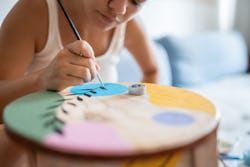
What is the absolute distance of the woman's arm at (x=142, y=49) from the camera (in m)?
0.98

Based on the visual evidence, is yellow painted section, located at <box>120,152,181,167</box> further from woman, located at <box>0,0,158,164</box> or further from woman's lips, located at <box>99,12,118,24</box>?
woman's lips, located at <box>99,12,118,24</box>

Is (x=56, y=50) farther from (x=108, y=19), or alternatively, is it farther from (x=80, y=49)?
(x=80, y=49)

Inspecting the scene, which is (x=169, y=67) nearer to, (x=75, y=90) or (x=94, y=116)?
(x=75, y=90)

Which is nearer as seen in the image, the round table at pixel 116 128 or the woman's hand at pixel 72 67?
the round table at pixel 116 128

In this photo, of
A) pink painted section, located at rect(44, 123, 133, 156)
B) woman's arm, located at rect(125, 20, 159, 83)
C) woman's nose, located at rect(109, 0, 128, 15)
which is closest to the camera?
pink painted section, located at rect(44, 123, 133, 156)

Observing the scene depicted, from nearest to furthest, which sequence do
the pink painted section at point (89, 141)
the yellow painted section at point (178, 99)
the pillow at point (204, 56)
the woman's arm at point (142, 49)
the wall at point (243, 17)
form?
the pink painted section at point (89, 141) < the yellow painted section at point (178, 99) < the woman's arm at point (142, 49) < the pillow at point (204, 56) < the wall at point (243, 17)

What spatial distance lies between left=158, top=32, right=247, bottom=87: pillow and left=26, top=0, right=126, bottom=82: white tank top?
0.73 m

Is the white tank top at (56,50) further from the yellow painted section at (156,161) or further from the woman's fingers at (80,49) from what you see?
the yellow painted section at (156,161)

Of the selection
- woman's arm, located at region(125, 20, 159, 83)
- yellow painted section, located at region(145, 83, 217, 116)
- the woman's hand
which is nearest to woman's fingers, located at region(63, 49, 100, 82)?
the woman's hand

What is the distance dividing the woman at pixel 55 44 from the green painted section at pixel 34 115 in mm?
40

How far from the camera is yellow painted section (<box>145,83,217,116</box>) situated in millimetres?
509

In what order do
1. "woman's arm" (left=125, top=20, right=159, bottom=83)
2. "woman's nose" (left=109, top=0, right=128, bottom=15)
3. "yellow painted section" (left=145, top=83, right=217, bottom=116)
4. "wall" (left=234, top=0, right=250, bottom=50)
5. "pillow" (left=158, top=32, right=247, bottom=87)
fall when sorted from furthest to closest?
"wall" (left=234, top=0, right=250, bottom=50) < "pillow" (left=158, top=32, right=247, bottom=87) < "woman's arm" (left=125, top=20, right=159, bottom=83) < "woman's nose" (left=109, top=0, right=128, bottom=15) < "yellow painted section" (left=145, top=83, right=217, bottom=116)

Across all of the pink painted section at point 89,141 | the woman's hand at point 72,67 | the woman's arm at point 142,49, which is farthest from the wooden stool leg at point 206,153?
the woman's arm at point 142,49

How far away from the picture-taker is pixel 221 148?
938 millimetres
